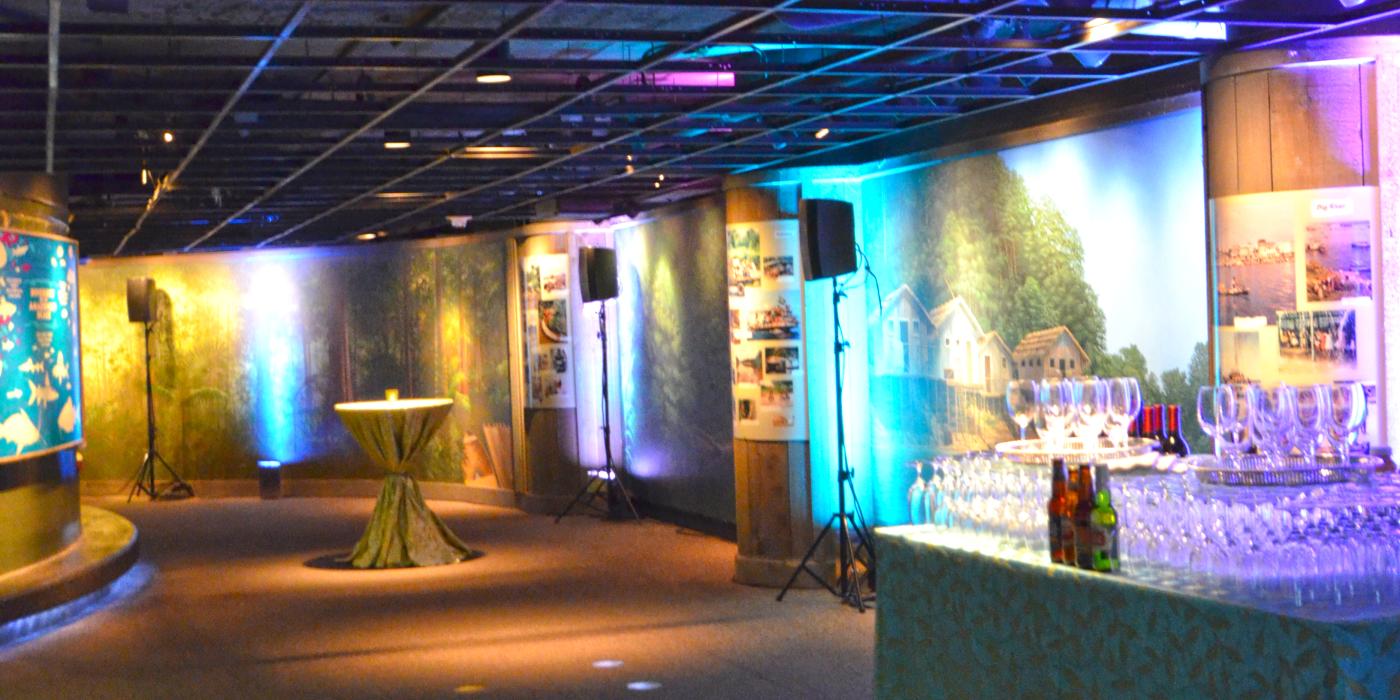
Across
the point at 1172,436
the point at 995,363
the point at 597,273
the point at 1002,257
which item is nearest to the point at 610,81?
the point at 1002,257

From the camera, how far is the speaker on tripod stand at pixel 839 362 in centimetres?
898

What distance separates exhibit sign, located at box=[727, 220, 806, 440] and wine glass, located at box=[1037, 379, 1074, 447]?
5.25 metres

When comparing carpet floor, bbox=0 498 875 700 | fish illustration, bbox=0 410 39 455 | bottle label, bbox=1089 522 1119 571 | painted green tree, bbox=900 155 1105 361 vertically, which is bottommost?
carpet floor, bbox=0 498 875 700

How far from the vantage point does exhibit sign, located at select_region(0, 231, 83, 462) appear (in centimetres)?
920

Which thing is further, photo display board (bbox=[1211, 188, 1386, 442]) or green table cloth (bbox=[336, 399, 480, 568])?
green table cloth (bbox=[336, 399, 480, 568])

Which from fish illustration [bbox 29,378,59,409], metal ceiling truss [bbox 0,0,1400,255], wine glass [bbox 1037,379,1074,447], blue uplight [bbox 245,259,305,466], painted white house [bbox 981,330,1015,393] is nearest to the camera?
wine glass [bbox 1037,379,1074,447]

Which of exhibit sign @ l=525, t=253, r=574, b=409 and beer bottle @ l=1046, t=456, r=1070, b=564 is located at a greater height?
exhibit sign @ l=525, t=253, r=574, b=409

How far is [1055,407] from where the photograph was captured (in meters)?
4.41

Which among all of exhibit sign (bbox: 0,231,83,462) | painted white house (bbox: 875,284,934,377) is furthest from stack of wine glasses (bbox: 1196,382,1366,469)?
exhibit sign (bbox: 0,231,83,462)

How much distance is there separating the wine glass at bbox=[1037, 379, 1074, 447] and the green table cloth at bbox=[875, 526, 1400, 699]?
406 millimetres

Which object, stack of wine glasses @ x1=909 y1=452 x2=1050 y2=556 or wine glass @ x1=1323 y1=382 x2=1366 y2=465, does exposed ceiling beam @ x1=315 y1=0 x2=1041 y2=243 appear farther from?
wine glass @ x1=1323 y1=382 x2=1366 y2=465

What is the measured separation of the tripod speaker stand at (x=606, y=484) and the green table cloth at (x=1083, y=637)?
8.75m

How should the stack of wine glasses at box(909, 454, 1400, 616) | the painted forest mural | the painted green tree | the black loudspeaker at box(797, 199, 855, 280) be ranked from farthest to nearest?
the black loudspeaker at box(797, 199, 855, 280)
the painted green tree
the painted forest mural
the stack of wine glasses at box(909, 454, 1400, 616)

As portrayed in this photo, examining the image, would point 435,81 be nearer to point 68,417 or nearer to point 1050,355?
point 1050,355
